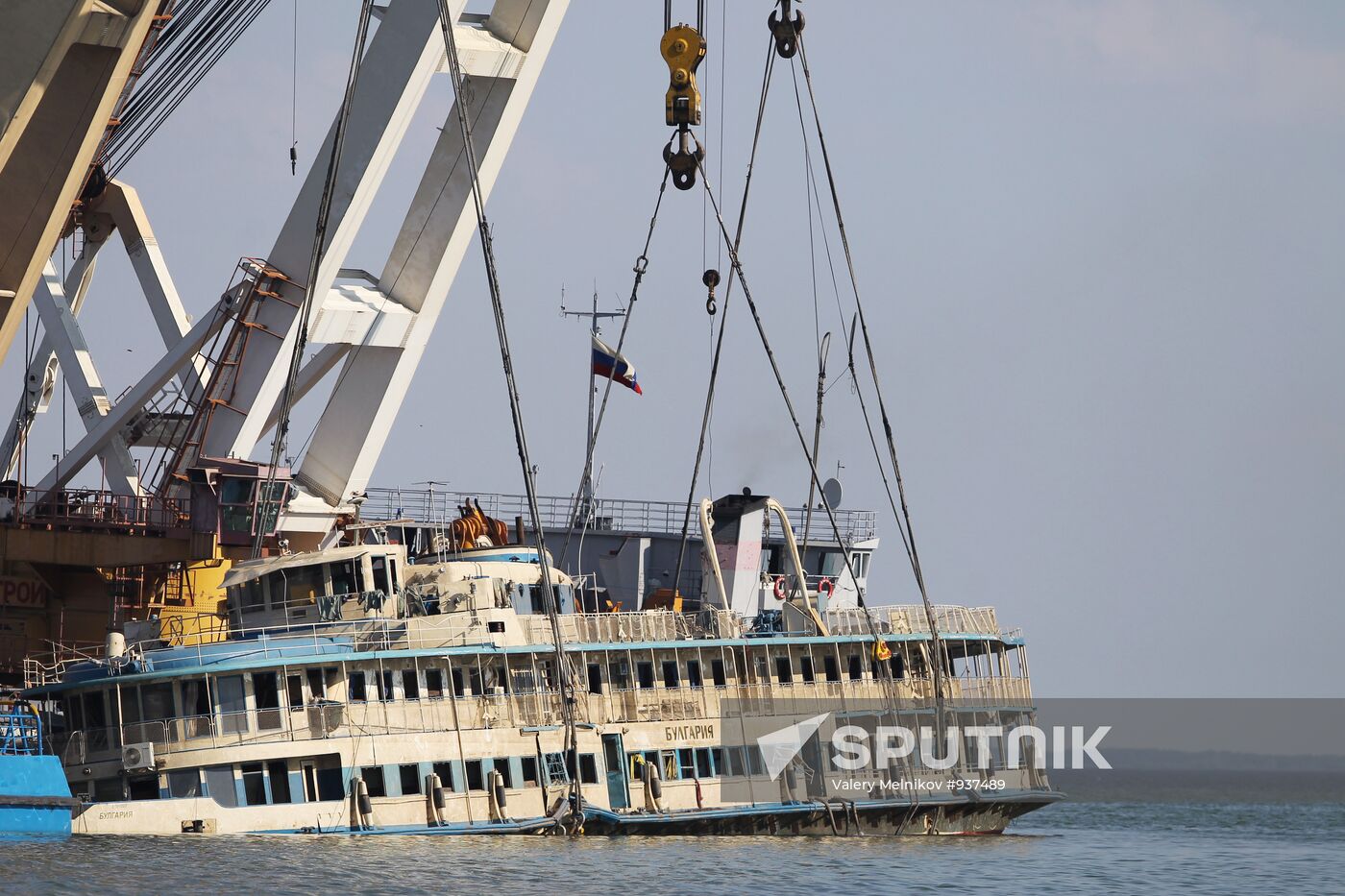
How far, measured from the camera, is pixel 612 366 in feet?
176

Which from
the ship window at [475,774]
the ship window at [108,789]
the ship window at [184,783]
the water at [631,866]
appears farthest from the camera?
the ship window at [475,774]

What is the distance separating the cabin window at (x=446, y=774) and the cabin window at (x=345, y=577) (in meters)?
4.02

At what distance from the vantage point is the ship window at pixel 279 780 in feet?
119

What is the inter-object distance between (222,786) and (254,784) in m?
0.63

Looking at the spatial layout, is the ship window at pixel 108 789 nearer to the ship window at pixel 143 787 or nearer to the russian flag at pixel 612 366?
the ship window at pixel 143 787

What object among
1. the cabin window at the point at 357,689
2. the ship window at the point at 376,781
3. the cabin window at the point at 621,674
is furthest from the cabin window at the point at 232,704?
the cabin window at the point at 621,674

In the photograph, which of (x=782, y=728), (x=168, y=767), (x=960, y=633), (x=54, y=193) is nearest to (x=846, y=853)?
(x=782, y=728)

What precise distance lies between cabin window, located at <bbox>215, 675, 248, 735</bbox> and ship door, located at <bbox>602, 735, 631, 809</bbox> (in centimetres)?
848

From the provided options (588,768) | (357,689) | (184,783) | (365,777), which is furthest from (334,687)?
(588,768)

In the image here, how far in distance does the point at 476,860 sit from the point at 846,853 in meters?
9.08

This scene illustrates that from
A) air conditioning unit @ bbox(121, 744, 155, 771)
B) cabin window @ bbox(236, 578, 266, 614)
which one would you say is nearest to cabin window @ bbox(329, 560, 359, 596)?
cabin window @ bbox(236, 578, 266, 614)

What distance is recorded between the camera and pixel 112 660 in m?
36.3

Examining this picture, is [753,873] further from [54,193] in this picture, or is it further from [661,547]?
[661,547]

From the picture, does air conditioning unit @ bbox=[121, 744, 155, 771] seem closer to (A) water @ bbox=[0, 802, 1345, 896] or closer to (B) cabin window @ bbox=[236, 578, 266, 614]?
(A) water @ bbox=[0, 802, 1345, 896]
